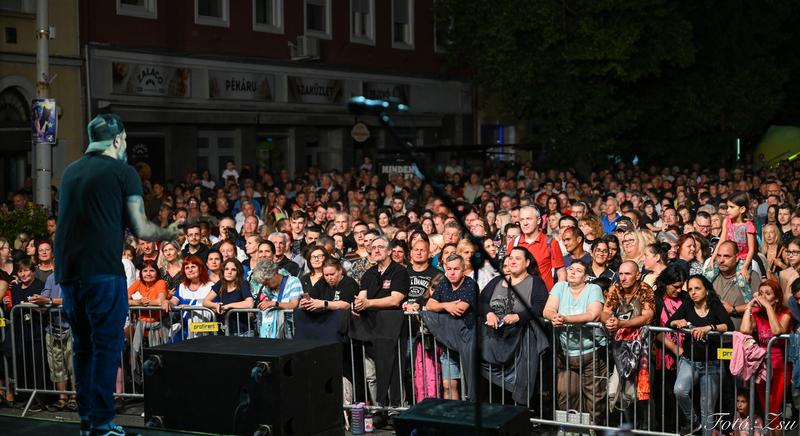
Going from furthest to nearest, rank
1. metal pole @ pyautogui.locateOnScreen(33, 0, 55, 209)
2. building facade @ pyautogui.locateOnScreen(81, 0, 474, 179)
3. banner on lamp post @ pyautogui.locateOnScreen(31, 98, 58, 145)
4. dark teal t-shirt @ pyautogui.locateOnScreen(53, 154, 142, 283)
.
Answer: building facade @ pyautogui.locateOnScreen(81, 0, 474, 179)
metal pole @ pyautogui.locateOnScreen(33, 0, 55, 209)
banner on lamp post @ pyautogui.locateOnScreen(31, 98, 58, 145)
dark teal t-shirt @ pyautogui.locateOnScreen(53, 154, 142, 283)

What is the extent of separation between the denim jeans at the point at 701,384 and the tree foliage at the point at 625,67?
71.2ft

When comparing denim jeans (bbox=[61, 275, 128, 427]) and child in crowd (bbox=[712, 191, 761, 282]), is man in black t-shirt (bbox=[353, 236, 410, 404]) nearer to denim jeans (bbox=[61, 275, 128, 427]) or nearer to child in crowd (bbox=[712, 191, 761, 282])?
child in crowd (bbox=[712, 191, 761, 282])

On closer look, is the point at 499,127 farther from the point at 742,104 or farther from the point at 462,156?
the point at 742,104

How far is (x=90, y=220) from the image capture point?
623cm

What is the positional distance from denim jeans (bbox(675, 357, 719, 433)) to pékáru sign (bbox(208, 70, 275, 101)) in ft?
67.8

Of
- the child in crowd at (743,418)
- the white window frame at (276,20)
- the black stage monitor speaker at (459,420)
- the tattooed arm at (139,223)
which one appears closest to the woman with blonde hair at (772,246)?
the child in crowd at (743,418)

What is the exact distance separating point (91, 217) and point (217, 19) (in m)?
23.2

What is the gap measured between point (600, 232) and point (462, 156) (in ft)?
75.2

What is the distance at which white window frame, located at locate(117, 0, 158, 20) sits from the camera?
25750mm

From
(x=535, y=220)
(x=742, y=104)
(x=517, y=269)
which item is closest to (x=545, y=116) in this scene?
(x=742, y=104)

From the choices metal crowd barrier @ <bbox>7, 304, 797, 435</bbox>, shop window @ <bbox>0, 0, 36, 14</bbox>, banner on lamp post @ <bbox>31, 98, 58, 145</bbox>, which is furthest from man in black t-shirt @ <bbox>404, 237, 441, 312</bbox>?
shop window @ <bbox>0, 0, 36, 14</bbox>

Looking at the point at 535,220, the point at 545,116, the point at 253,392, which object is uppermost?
the point at 545,116

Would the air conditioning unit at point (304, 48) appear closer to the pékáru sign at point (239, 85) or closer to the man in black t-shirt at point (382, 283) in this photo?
the pékáru sign at point (239, 85)

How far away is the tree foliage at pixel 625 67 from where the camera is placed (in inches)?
1208
